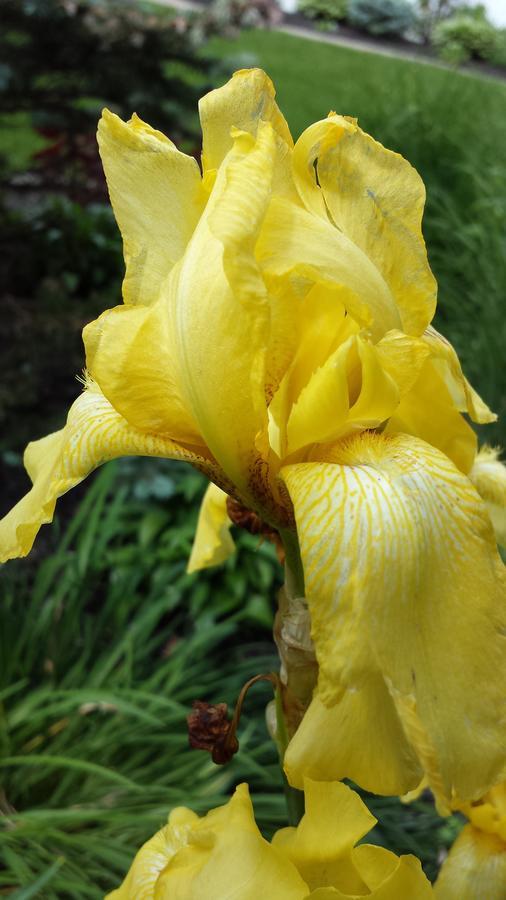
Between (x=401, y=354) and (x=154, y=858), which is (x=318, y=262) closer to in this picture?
(x=401, y=354)

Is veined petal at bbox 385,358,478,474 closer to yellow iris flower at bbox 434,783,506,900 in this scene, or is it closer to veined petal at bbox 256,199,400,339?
veined petal at bbox 256,199,400,339

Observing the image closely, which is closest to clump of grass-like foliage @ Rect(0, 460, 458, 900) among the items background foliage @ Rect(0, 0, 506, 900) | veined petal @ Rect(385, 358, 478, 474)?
background foliage @ Rect(0, 0, 506, 900)

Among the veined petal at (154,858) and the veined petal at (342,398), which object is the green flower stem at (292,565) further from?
the veined petal at (154,858)

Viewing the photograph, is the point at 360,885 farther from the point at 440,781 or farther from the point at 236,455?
the point at 236,455

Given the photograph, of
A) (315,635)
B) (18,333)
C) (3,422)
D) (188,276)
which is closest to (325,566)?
(315,635)

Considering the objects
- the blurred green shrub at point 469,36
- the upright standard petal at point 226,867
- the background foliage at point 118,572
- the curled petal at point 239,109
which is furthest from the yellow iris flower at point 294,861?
the blurred green shrub at point 469,36

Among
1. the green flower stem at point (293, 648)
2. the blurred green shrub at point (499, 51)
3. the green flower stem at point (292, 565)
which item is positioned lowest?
the blurred green shrub at point (499, 51)
